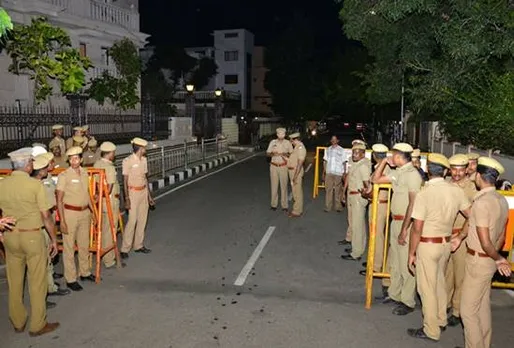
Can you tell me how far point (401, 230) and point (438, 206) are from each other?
2.23 ft

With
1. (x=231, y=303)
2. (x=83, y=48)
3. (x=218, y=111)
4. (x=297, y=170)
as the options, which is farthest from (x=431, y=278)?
(x=218, y=111)

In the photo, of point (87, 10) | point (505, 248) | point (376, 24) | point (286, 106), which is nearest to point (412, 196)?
point (505, 248)

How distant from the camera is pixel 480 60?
11.0 meters

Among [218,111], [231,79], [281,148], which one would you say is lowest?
[281,148]

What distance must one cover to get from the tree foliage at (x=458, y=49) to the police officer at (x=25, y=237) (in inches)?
320

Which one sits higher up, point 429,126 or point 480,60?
point 480,60

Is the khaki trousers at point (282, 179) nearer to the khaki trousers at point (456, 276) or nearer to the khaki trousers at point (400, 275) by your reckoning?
the khaki trousers at point (400, 275)

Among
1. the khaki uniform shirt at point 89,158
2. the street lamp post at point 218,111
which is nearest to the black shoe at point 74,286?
the khaki uniform shirt at point 89,158

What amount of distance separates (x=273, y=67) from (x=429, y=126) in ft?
109

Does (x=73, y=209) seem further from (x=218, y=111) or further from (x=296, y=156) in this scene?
(x=218, y=111)

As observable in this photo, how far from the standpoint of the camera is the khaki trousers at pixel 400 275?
16.6 feet

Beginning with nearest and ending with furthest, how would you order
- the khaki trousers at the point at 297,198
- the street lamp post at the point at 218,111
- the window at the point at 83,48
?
the khaki trousers at the point at 297,198, the window at the point at 83,48, the street lamp post at the point at 218,111

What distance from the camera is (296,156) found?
10094 mm

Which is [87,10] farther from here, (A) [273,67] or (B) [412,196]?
(A) [273,67]
